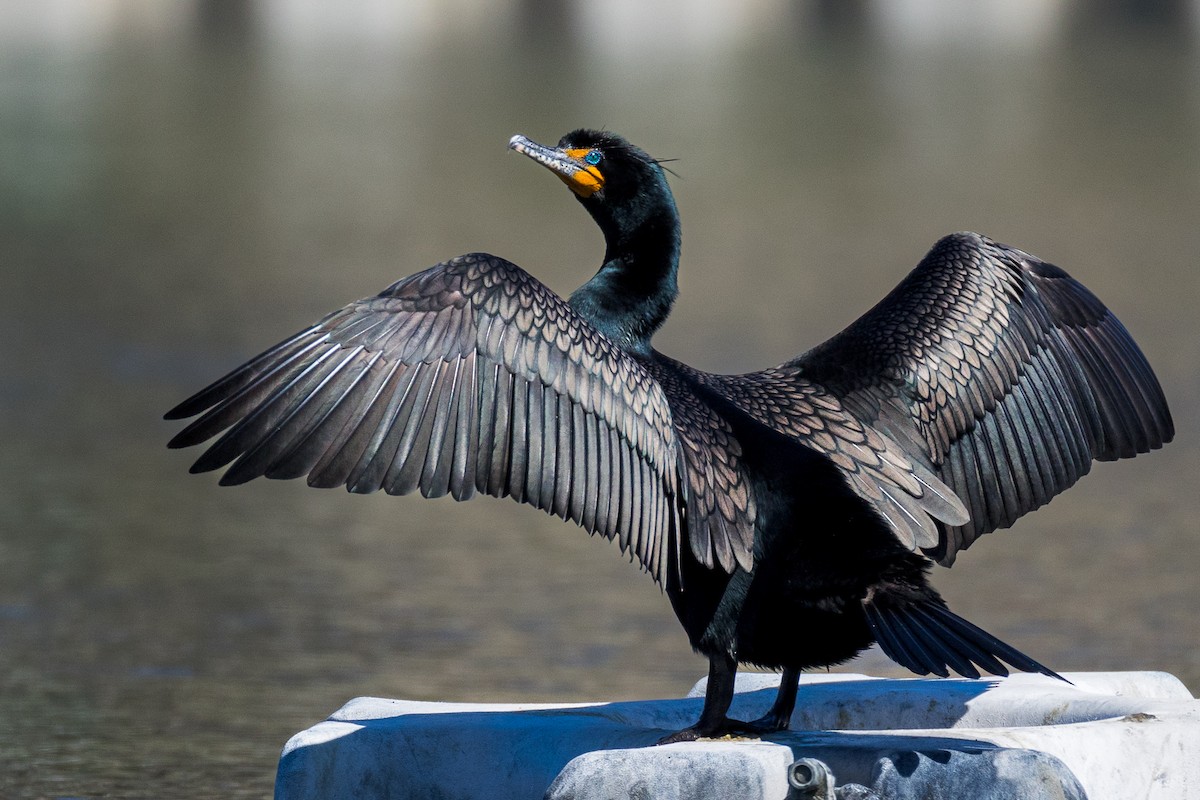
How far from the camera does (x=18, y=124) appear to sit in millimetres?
28391

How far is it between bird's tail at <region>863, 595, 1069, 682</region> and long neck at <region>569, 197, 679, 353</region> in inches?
40.5

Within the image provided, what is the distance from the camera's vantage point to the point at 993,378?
230 inches

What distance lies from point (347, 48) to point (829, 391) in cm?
3468

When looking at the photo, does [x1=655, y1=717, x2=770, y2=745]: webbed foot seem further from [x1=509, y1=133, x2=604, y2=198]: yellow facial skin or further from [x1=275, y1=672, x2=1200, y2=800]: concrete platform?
[x1=509, y1=133, x2=604, y2=198]: yellow facial skin

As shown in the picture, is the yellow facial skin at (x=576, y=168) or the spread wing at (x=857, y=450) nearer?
the spread wing at (x=857, y=450)

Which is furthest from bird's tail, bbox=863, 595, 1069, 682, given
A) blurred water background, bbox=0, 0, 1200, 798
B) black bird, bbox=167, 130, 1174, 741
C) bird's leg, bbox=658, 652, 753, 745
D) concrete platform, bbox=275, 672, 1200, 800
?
blurred water background, bbox=0, 0, 1200, 798

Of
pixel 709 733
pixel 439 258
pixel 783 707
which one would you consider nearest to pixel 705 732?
pixel 709 733

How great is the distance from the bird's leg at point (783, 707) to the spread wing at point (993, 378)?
0.54 metres

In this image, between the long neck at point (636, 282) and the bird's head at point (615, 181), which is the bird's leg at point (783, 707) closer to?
the long neck at point (636, 282)

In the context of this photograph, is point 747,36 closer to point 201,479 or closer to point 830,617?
point 201,479

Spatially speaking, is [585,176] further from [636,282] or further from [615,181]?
[636,282]

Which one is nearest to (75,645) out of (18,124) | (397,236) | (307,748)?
(307,748)

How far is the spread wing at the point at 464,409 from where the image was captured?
473cm

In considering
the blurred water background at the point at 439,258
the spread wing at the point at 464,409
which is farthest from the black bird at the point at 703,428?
the blurred water background at the point at 439,258
